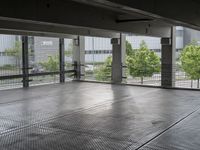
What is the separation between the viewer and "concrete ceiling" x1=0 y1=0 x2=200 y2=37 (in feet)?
17.8

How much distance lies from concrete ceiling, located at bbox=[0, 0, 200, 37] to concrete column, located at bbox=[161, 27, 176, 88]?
367 centimetres

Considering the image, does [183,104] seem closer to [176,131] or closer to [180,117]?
[180,117]

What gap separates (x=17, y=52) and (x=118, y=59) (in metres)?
4.85

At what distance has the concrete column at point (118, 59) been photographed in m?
15.6

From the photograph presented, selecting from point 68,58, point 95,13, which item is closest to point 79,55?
point 68,58

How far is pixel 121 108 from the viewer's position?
31.0ft

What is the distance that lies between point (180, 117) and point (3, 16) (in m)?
4.86

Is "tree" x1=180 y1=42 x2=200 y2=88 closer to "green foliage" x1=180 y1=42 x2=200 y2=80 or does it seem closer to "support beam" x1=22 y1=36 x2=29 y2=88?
"green foliage" x1=180 y1=42 x2=200 y2=80

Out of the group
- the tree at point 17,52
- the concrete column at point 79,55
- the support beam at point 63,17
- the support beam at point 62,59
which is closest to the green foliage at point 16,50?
the tree at point 17,52

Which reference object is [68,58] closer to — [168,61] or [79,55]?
[79,55]

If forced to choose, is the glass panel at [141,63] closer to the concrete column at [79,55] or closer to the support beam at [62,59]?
the concrete column at [79,55]

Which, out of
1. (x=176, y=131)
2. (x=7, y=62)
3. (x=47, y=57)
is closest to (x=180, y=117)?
(x=176, y=131)

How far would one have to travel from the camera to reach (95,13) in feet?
30.6

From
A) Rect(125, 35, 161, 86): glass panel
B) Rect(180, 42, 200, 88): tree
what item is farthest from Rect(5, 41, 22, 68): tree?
Rect(180, 42, 200, 88): tree
